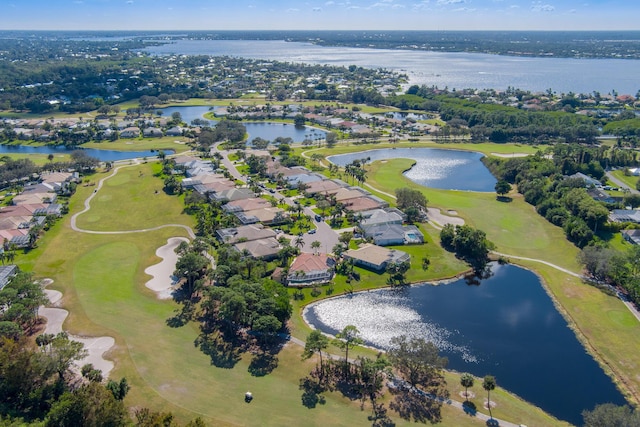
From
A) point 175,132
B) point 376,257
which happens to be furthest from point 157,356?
point 175,132

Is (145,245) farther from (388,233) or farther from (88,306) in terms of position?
(388,233)

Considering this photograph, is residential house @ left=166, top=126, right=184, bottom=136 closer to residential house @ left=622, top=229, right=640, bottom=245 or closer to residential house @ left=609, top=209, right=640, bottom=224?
residential house @ left=609, top=209, right=640, bottom=224

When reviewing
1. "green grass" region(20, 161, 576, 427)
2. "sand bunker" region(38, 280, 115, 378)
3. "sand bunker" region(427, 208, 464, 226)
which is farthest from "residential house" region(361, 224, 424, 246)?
"sand bunker" region(38, 280, 115, 378)

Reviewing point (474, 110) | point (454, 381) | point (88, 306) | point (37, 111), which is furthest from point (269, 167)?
point (37, 111)

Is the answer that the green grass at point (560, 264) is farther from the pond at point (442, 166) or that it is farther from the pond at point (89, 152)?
the pond at point (89, 152)

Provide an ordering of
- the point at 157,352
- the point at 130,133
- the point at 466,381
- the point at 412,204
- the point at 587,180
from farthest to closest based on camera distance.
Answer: the point at 130,133 → the point at 587,180 → the point at 412,204 → the point at 157,352 → the point at 466,381

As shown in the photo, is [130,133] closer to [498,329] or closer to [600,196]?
[498,329]

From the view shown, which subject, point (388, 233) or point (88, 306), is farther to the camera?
point (388, 233)
